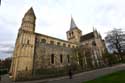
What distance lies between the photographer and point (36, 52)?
31.4m

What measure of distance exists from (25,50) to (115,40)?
40.0 metres

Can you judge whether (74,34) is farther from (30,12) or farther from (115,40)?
(30,12)

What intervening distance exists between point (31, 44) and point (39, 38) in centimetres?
482

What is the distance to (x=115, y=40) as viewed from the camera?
4853cm

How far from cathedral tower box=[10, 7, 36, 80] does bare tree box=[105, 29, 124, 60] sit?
36330 mm

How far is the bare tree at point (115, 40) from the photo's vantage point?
4743 cm

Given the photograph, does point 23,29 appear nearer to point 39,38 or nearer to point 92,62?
point 39,38

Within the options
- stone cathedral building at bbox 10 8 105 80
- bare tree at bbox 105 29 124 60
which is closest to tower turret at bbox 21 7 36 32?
stone cathedral building at bbox 10 8 105 80

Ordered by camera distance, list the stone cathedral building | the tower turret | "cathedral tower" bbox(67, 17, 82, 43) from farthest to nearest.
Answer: "cathedral tower" bbox(67, 17, 82, 43) → the tower turret → the stone cathedral building

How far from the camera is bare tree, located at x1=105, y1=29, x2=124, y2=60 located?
47.4 meters

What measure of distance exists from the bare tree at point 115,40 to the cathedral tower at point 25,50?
36.3 m

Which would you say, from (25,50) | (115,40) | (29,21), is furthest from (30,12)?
(115,40)

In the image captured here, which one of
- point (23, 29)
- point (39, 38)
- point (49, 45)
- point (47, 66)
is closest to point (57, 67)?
point (47, 66)

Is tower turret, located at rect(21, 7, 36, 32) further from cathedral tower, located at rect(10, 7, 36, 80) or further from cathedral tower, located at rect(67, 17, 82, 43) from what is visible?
cathedral tower, located at rect(67, 17, 82, 43)
